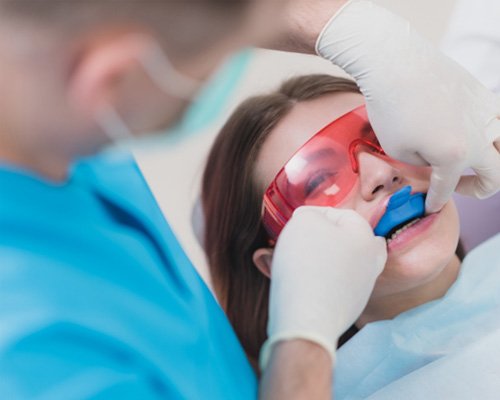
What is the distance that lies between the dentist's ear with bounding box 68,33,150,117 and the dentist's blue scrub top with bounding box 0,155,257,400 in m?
0.14

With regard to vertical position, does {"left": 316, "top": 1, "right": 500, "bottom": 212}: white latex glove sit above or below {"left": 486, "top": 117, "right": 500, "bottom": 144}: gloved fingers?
above

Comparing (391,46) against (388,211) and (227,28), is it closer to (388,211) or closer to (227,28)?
(388,211)

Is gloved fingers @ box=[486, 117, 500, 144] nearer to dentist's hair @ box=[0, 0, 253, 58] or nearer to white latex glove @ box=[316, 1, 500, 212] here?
white latex glove @ box=[316, 1, 500, 212]

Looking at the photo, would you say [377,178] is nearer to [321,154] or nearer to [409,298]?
[321,154]

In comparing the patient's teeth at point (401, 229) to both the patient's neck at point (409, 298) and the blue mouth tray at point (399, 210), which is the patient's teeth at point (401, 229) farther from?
the patient's neck at point (409, 298)

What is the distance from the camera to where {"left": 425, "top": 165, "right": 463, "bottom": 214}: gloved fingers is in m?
1.00

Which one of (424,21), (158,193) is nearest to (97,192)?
(158,193)

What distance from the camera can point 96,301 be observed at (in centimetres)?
62

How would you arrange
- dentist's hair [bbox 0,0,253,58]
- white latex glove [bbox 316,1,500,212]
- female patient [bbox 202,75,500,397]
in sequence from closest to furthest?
dentist's hair [bbox 0,0,253,58] → white latex glove [bbox 316,1,500,212] → female patient [bbox 202,75,500,397]

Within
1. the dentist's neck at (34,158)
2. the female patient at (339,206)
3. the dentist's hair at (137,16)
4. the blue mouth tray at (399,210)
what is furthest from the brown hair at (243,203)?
the dentist's hair at (137,16)

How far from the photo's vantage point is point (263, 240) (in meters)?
1.20

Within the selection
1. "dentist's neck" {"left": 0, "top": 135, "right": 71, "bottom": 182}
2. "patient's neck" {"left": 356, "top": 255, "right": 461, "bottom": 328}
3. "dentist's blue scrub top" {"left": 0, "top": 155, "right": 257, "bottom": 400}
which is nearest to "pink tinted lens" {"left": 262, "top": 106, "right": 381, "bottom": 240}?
"patient's neck" {"left": 356, "top": 255, "right": 461, "bottom": 328}

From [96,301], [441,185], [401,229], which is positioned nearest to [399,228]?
[401,229]

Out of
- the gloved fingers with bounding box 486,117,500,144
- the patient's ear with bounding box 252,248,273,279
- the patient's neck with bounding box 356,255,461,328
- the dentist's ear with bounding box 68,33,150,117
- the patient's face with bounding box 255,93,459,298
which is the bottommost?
the patient's neck with bounding box 356,255,461,328
